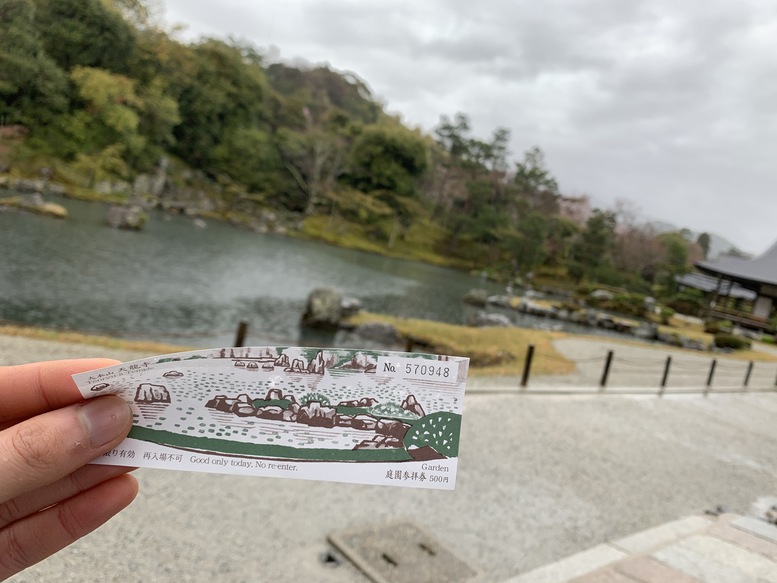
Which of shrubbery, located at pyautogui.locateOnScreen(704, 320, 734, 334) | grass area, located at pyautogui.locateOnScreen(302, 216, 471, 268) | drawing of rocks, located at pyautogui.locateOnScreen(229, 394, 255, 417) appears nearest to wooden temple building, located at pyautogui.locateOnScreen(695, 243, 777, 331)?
shrubbery, located at pyautogui.locateOnScreen(704, 320, 734, 334)

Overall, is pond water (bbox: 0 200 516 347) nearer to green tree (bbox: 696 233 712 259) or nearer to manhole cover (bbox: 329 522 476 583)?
manhole cover (bbox: 329 522 476 583)

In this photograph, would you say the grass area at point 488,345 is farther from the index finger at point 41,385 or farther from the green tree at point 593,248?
the green tree at point 593,248

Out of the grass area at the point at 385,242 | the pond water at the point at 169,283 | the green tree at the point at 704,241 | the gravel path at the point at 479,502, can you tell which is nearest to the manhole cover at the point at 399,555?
the gravel path at the point at 479,502

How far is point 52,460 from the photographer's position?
0.46 meters

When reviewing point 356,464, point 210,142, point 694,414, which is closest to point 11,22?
point 356,464

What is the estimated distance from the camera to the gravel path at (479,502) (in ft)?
6.15

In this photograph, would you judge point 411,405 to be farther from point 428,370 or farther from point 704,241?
point 704,241

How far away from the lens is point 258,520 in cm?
219

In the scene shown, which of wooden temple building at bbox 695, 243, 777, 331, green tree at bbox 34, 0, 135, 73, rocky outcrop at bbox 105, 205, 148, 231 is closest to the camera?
green tree at bbox 34, 0, 135, 73

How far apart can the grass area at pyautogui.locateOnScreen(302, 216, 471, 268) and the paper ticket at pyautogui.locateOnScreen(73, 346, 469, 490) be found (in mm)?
19841

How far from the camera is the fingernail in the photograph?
474 millimetres

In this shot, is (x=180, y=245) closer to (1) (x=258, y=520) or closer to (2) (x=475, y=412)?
(2) (x=475, y=412)

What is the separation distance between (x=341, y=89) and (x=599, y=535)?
2488cm

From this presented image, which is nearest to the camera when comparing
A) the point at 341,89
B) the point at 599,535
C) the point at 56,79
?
the point at 599,535
